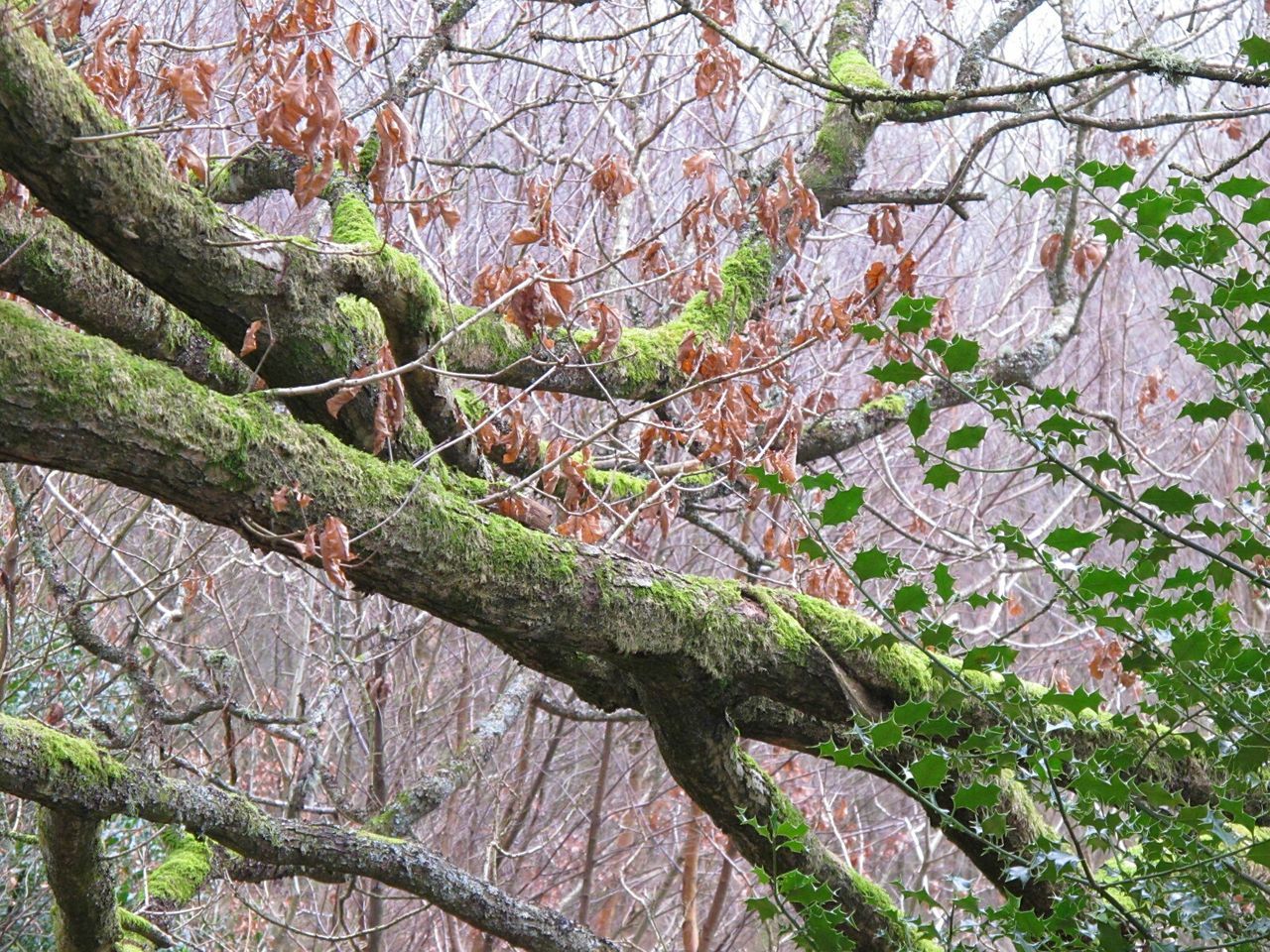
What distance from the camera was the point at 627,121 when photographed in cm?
887

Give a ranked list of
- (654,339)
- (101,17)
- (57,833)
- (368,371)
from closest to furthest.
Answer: (368,371) < (57,833) < (654,339) < (101,17)

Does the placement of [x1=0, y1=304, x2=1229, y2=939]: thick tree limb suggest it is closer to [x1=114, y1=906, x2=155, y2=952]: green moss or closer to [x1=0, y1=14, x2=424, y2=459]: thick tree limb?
[x1=0, y1=14, x2=424, y2=459]: thick tree limb

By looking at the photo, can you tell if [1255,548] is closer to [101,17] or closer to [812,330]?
[812,330]

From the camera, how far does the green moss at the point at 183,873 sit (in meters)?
4.24

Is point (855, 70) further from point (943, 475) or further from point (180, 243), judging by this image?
point (943, 475)

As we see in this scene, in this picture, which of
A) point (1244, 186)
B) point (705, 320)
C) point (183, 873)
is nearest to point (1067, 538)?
point (1244, 186)

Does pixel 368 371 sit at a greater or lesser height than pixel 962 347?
greater

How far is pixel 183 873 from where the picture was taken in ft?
14.3

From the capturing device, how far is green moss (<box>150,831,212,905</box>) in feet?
13.9

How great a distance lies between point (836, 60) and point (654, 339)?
68.9 inches

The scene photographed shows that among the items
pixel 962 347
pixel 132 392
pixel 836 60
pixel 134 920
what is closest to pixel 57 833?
pixel 134 920

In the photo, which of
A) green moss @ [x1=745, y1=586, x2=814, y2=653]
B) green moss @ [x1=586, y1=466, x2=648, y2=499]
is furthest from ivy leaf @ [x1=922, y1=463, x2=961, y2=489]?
green moss @ [x1=586, y1=466, x2=648, y2=499]

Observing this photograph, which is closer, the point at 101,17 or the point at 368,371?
the point at 368,371

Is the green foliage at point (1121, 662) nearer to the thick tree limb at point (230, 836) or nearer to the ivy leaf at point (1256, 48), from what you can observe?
the ivy leaf at point (1256, 48)
